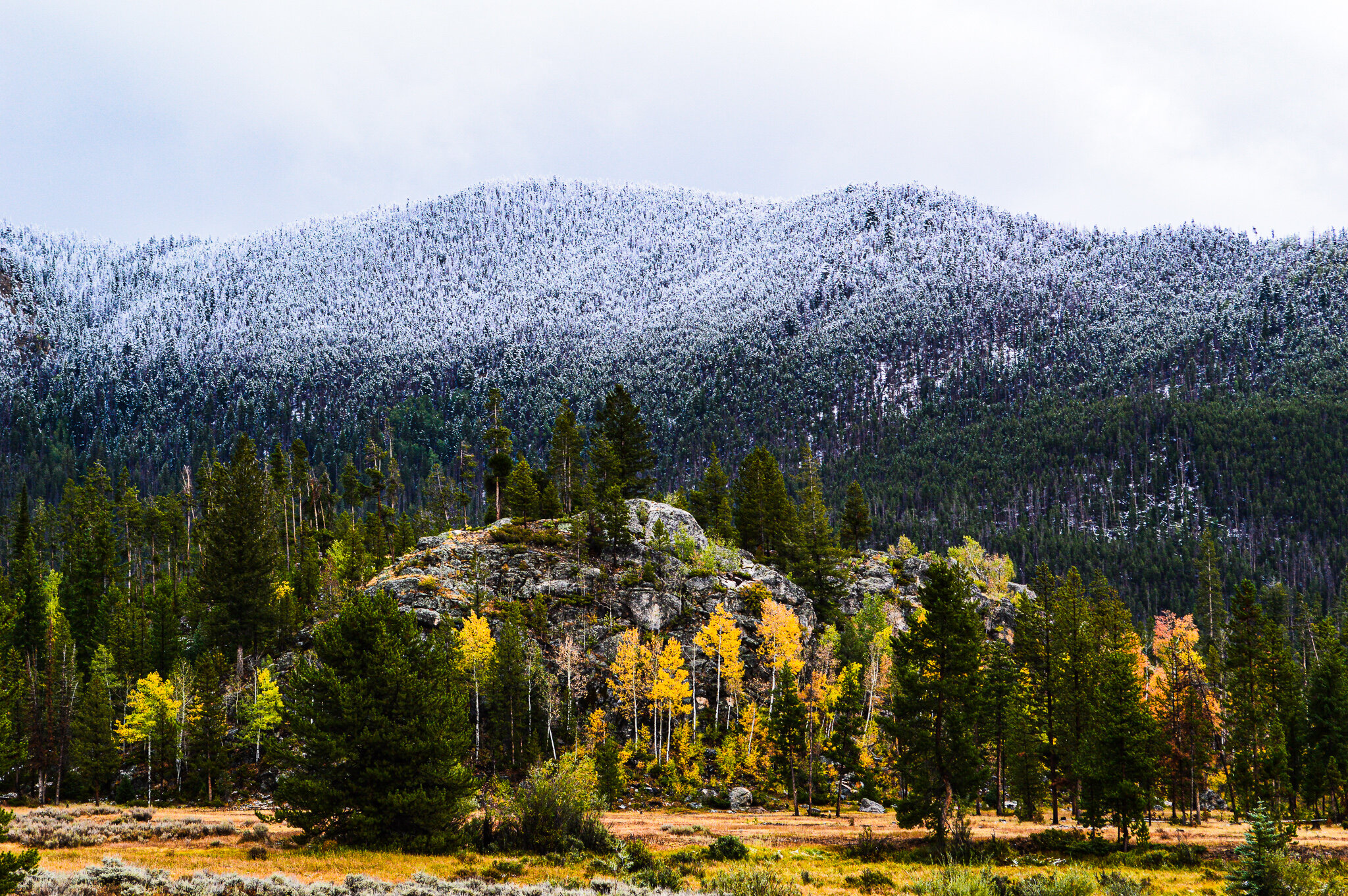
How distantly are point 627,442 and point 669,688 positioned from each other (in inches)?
1452

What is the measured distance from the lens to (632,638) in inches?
2549

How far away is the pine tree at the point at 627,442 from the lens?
3590 inches

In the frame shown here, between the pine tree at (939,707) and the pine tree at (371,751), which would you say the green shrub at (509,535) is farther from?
the pine tree at (939,707)

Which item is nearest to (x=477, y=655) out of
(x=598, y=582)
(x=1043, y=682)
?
(x=598, y=582)

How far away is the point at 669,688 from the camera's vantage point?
202 feet

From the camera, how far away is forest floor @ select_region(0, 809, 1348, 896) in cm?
2666

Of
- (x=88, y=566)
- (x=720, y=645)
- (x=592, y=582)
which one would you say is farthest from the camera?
(x=88, y=566)

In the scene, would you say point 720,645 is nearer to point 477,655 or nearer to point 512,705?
point 512,705

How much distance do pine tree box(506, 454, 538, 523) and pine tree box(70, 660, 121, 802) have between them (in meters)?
39.6

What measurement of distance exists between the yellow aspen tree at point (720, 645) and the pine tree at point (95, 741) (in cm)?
4432

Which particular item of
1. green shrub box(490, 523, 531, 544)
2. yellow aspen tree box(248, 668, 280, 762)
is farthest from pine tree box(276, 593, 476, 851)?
green shrub box(490, 523, 531, 544)

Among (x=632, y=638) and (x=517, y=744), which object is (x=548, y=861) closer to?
(x=517, y=744)

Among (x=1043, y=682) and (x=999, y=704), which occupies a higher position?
(x=1043, y=682)

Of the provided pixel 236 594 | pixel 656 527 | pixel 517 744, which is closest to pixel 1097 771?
pixel 517 744
